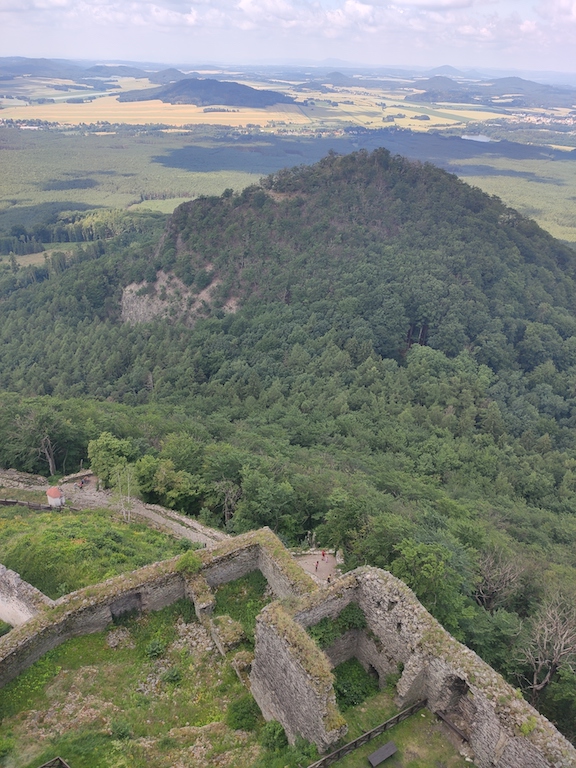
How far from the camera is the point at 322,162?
10050 centimetres

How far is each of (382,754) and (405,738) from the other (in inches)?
49.9

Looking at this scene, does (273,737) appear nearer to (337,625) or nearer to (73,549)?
(337,625)

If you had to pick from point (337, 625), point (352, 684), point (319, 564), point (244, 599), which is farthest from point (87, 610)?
point (319, 564)

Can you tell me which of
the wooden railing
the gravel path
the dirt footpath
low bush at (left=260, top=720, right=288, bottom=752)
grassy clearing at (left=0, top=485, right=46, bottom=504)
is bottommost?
grassy clearing at (left=0, top=485, right=46, bottom=504)

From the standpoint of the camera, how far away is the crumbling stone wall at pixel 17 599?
64.3 feet

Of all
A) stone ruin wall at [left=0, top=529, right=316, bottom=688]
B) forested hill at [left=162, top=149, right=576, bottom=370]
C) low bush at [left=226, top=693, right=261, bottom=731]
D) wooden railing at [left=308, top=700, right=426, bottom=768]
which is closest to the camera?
wooden railing at [left=308, top=700, right=426, bottom=768]

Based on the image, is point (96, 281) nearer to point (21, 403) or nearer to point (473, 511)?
Result: point (21, 403)

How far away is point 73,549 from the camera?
2356cm

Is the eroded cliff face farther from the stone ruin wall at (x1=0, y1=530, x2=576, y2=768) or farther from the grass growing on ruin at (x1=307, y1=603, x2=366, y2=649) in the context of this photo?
the grass growing on ruin at (x1=307, y1=603, x2=366, y2=649)

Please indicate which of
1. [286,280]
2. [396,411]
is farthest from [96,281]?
[396,411]

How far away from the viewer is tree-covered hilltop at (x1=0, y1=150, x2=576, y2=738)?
28031 mm

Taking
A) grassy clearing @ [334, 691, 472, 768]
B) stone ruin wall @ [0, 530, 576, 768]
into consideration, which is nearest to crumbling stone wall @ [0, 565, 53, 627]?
stone ruin wall @ [0, 530, 576, 768]

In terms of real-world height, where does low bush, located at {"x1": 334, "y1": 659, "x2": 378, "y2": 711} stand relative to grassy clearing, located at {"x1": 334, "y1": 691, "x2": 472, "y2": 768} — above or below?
below

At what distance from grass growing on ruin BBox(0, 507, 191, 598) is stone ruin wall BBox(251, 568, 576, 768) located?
9476 mm
